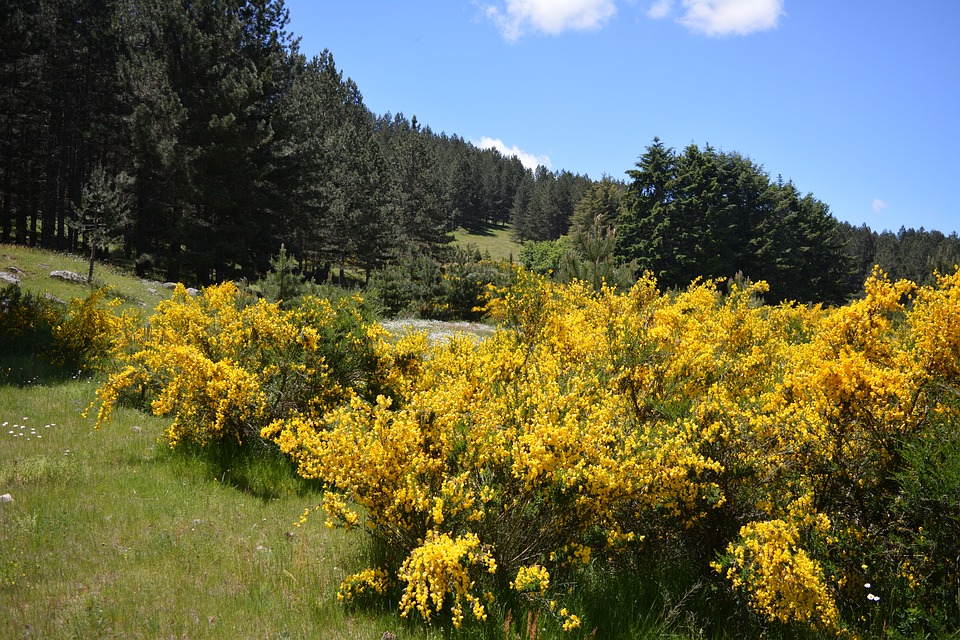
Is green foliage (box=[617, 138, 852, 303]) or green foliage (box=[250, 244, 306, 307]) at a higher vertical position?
green foliage (box=[617, 138, 852, 303])

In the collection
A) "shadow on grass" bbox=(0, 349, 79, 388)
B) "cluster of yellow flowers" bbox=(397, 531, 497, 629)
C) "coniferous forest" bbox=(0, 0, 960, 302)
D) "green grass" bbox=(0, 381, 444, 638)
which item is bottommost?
"green grass" bbox=(0, 381, 444, 638)

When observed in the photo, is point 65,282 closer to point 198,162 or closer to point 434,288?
point 198,162

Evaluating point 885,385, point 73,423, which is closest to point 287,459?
point 73,423

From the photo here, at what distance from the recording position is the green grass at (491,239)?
281 feet

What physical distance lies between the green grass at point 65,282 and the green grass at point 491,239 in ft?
198

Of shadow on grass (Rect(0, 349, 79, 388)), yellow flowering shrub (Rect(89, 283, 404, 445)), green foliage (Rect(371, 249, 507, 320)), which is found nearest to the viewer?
yellow flowering shrub (Rect(89, 283, 404, 445))

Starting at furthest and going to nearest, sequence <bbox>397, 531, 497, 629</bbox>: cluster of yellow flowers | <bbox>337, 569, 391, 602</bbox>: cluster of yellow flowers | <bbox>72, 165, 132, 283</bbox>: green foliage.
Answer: <bbox>72, 165, 132, 283</bbox>: green foliage < <bbox>337, 569, 391, 602</bbox>: cluster of yellow flowers < <bbox>397, 531, 497, 629</bbox>: cluster of yellow flowers

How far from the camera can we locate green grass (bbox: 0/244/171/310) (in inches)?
687

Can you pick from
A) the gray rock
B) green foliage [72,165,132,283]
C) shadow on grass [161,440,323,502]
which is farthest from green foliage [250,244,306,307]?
shadow on grass [161,440,323,502]

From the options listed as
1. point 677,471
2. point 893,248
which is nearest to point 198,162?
point 677,471

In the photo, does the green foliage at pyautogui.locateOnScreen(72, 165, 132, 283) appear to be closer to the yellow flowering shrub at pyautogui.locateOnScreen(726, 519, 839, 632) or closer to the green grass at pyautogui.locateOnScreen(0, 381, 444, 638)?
the green grass at pyautogui.locateOnScreen(0, 381, 444, 638)

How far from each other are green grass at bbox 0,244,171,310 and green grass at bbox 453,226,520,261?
60.3 metres

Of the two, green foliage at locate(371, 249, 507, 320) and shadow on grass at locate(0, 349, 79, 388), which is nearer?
shadow on grass at locate(0, 349, 79, 388)

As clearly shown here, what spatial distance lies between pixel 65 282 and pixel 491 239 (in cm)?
8074
